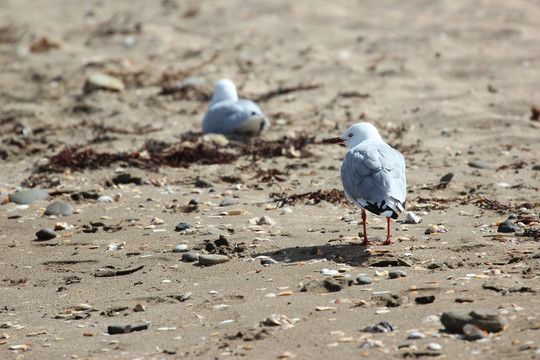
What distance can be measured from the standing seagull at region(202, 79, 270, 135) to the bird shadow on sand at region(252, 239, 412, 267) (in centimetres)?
358

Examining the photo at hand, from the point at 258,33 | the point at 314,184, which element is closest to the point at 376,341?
the point at 314,184

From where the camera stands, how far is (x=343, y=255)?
15.2ft

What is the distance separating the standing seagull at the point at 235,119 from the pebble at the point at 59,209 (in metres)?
2.64

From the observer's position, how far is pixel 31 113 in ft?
30.8

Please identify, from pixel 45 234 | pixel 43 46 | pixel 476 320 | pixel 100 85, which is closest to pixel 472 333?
pixel 476 320

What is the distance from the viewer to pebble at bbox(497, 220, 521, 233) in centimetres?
491

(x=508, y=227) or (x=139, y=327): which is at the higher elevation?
(x=508, y=227)

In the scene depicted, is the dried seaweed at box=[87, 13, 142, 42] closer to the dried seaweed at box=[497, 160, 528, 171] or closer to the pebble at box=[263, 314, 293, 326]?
the dried seaweed at box=[497, 160, 528, 171]

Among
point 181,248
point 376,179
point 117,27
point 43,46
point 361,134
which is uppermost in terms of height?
point 117,27

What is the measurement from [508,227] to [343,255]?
4.08ft

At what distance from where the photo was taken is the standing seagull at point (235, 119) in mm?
8227

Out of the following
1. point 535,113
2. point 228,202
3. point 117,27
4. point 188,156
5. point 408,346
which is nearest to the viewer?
point 408,346

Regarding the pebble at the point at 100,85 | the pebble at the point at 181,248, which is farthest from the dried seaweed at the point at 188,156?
the pebble at the point at 100,85

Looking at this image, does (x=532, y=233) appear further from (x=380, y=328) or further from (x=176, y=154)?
(x=176, y=154)
